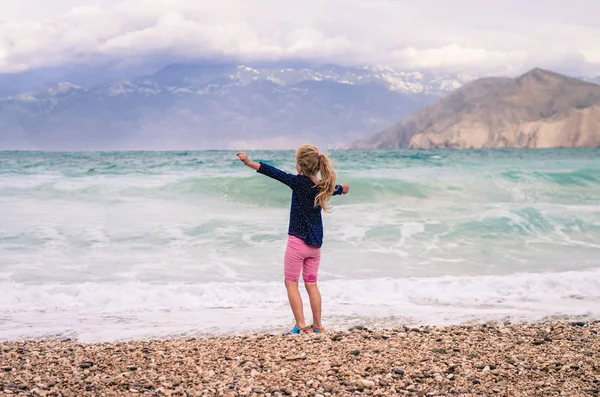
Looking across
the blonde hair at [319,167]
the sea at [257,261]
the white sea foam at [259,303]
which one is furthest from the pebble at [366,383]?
the white sea foam at [259,303]

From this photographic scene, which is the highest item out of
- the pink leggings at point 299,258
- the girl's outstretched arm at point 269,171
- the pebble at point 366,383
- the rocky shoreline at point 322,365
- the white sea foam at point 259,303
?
the girl's outstretched arm at point 269,171

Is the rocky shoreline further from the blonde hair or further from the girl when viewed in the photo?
the blonde hair

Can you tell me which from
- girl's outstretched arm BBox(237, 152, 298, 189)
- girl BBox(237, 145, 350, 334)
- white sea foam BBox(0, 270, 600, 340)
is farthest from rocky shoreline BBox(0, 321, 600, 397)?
girl's outstretched arm BBox(237, 152, 298, 189)

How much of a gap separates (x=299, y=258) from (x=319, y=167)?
0.78 metres

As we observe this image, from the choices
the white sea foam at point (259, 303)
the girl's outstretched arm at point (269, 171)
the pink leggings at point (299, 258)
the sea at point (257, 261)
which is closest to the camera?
the girl's outstretched arm at point (269, 171)

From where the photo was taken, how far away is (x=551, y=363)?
412cm

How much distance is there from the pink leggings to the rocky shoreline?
0.52 m

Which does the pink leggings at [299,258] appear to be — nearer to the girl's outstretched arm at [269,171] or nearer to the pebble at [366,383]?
the girl's outstretched arm at [269,171]

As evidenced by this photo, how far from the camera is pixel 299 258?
16.4 feet

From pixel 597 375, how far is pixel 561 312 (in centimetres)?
267

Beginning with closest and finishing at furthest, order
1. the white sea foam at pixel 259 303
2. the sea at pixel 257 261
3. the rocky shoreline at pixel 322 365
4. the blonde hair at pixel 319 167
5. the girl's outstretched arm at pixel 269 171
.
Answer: the rocky shoreline at pixel 322 365, the girl's outstretched arm at pixel 269 171, the blonde hair at pixel 319 167, the white sea foam at pixel 259 303, the sea at pixel 257 261

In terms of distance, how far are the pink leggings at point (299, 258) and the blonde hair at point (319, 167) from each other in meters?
0.36

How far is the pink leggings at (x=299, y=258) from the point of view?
4984 millimetres

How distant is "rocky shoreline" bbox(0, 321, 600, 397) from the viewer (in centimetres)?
364
